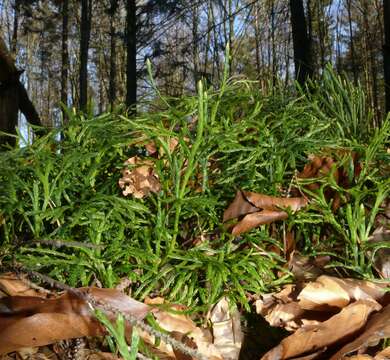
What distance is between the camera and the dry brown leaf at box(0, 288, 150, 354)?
0.68 meters

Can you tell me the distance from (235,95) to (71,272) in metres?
0.60

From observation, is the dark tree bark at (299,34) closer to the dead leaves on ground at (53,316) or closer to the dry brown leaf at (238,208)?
the dry brown leaf at (238,208)

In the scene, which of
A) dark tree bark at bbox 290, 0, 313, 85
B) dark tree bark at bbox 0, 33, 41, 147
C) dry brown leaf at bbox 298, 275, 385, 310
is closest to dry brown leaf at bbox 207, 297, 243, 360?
dry brown leaf at bbox 298, 275, 385, 310

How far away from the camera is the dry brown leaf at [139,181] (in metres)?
0.91

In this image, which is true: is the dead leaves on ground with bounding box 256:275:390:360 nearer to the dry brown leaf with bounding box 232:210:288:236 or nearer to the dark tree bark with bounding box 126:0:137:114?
the dry brown leaf with bounding box 232:210:288:236

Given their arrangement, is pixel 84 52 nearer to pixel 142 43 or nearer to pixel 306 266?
pixel 142 43

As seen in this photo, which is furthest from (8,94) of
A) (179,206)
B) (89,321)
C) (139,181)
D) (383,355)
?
(383,355)

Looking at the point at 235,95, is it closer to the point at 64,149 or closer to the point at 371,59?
the point at 64,149

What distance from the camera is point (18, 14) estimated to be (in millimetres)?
19250

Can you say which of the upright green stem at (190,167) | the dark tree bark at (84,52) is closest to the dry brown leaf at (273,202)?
the upright green stem at (190,167)

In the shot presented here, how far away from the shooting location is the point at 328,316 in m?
0.83

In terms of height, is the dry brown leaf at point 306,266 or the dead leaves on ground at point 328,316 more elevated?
the dry brown leaf at point 306,266

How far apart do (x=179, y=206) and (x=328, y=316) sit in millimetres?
336

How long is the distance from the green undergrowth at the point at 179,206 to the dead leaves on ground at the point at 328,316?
0.13ft
